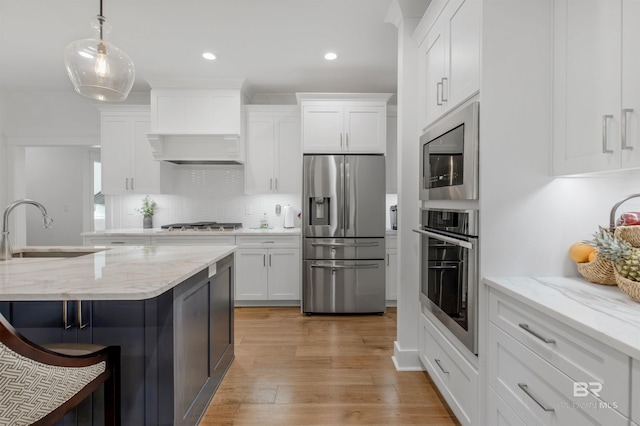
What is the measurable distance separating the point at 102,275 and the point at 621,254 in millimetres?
2142

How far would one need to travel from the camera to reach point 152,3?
258cm

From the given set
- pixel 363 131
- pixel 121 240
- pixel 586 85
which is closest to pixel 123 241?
pixel 121 240

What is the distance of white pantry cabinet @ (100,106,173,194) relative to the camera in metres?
4.23

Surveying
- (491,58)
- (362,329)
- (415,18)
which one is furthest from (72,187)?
(491,58)

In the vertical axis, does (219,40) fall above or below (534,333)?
above

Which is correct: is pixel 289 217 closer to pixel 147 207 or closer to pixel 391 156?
pixel 391 156

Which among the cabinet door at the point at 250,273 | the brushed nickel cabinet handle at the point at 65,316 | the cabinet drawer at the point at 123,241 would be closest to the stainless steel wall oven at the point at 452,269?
the brushed nickel cabinet handle at the point at 65,316

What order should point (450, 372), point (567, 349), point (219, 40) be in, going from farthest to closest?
point (219, 40)
point (450, 372)
point (567, 349)

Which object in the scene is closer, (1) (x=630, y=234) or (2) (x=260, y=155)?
(1) (x=630, y=234)

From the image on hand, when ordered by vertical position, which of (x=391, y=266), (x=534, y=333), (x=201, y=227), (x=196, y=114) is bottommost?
(x=391, y=266)

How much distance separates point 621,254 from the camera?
124 centimetres

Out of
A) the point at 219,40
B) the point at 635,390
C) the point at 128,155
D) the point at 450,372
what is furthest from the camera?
the point at 128,155

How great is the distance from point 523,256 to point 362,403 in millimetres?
1319

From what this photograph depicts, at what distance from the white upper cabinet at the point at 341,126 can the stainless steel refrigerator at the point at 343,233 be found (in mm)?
162
